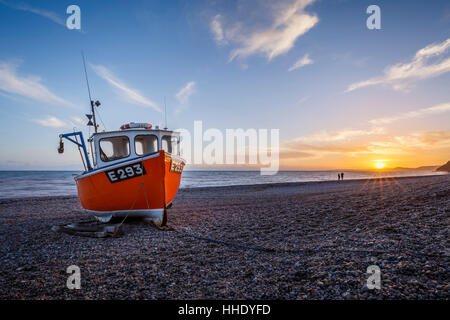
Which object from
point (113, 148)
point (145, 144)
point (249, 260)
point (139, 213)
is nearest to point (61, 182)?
point (113, 148)

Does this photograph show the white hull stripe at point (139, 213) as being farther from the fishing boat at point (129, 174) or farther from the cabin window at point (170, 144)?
the cabin window at point (170, 144)

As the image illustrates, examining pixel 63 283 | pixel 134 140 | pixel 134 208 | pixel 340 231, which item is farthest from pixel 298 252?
pixel 134 140

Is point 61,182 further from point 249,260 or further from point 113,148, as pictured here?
point 249,260

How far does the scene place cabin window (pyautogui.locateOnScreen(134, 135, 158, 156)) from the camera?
10.5m

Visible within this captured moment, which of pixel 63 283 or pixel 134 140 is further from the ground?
pixel 134 140

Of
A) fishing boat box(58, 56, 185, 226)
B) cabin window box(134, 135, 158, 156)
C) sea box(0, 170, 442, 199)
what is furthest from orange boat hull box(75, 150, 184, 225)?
sea box(0, 170, 442, 199)

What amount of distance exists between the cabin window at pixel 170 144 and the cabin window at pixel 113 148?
165 cm

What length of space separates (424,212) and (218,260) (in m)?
7.33

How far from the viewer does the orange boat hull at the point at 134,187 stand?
8.97 m

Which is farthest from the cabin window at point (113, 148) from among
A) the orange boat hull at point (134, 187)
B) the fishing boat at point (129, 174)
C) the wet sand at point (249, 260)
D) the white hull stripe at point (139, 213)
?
the wet sand at point (249, 260)

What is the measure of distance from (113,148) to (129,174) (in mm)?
2276

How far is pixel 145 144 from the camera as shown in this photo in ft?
35.2
